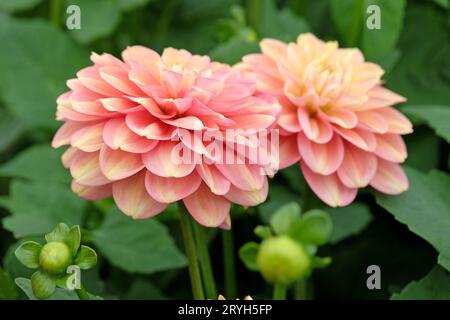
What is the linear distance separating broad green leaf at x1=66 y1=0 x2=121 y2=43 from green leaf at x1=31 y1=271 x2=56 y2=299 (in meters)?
0.42

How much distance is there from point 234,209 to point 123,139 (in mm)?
192

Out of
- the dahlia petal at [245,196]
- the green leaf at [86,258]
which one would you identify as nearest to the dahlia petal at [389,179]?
the dahlia petal at [245,196]

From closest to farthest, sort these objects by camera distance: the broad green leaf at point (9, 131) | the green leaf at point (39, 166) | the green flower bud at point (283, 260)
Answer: the green flower bud at point (283, 260), the green leaf at point (39, 166), the broad green leaf at point (9, 131)

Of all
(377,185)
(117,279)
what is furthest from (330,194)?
(117,279)

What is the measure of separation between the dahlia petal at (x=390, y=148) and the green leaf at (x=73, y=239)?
0.22 m

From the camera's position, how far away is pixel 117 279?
2.33ft

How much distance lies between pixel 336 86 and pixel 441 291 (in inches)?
6.2

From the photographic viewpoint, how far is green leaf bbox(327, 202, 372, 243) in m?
0.67

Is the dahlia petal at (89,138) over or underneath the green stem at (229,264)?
over

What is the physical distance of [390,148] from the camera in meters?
0.55

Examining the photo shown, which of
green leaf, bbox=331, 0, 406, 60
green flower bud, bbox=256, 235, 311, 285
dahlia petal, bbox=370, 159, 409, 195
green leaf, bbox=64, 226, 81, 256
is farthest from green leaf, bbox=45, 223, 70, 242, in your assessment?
green leaf, bbox=331, 0, 406, 60

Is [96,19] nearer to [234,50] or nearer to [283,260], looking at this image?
[234,50]

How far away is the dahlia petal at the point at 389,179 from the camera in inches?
21.5

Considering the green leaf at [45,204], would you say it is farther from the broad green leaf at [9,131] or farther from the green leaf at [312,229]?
the green leaf at [312,229]
